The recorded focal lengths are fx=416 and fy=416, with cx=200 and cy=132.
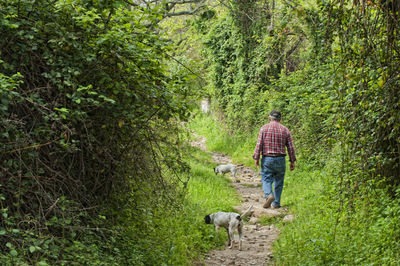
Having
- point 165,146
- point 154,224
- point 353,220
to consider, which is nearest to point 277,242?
point 353,220

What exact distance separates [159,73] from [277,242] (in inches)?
137

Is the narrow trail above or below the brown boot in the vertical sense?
below

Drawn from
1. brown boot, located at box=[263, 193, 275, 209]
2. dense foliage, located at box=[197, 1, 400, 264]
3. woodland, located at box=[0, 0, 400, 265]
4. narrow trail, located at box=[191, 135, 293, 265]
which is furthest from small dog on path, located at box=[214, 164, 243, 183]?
woodland, located at box=[0, 0, 400, 265]

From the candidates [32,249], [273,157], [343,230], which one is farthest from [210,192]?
[32,249]

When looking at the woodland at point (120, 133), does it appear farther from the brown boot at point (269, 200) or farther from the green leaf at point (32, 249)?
the brown boot at point (269, 200)

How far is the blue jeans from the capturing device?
30.0 feet

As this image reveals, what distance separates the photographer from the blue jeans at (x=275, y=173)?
9.16m

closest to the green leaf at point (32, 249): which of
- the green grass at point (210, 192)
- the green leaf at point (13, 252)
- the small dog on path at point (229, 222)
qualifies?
the green leaf at point (13, 252)

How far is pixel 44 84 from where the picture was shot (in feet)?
A: 15.0

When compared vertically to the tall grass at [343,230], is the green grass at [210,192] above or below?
below

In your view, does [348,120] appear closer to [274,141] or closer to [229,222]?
[229,222]

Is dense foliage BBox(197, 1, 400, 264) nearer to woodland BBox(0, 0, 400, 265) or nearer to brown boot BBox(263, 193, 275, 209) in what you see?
woodland BBox(0, 0, 400, 265)

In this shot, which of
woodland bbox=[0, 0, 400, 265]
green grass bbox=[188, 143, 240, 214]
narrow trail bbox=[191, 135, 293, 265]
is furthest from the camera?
green grass bbox=[188, 143, 240, 214]

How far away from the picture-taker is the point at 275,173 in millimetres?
9258
